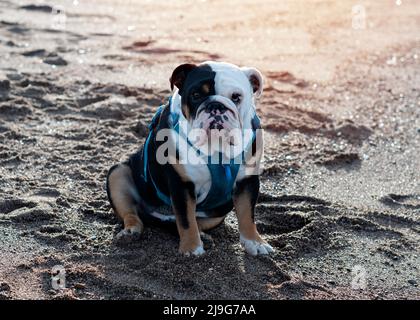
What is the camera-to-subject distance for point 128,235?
4.50 metres

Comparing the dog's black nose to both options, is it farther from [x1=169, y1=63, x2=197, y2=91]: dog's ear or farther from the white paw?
the white paw

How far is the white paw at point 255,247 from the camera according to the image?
4396mm

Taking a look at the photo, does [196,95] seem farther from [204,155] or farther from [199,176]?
[199,176]

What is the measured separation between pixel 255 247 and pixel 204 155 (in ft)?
1.88

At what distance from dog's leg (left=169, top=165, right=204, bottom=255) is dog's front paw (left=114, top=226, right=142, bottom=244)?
0.30 meters

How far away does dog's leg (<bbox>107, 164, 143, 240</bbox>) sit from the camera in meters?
4.62

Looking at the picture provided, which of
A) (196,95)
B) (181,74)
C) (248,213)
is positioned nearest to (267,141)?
(248,213)

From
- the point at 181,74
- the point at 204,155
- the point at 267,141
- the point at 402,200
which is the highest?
the point at 181,74

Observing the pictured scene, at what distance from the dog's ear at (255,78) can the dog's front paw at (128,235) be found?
97cm

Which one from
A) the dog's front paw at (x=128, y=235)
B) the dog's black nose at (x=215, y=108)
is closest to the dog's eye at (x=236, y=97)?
the dog's black nose at (x=215, y=108)

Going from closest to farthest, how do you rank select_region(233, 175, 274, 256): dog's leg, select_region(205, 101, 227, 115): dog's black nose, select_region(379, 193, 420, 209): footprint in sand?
select_region(205, 101, 227, 115): dog's black nose < select_region(233, 175, 274, 256): dog's leg < select_region(379, 193, 420, 209): footprint in sand

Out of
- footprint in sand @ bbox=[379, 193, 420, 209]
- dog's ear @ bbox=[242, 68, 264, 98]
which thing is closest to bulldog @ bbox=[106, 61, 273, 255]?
dog's ear @ bbox=[242, 68, 264, 98]

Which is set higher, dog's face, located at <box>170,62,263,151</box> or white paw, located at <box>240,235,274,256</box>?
dog's face, located at <box>170,62,263,151</box>

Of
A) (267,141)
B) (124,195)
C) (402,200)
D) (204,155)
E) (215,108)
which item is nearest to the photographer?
(215,108)
